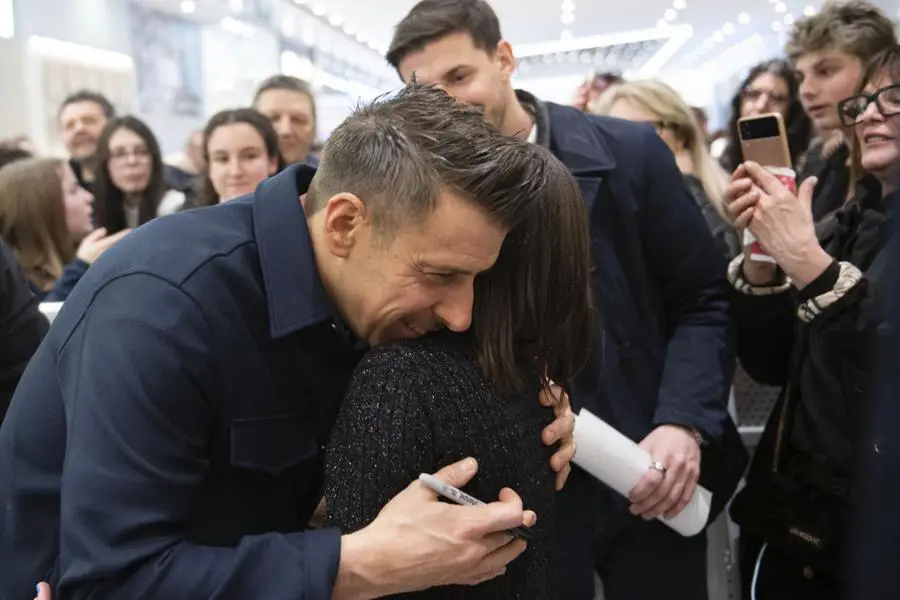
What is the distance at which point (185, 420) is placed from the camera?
93cm

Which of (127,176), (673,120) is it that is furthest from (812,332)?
(127,176)

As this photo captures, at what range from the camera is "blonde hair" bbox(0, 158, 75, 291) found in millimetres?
2975

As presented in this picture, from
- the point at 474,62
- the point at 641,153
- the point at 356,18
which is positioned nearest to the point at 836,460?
the point at 641,153

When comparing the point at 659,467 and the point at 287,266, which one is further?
the point at 659,467

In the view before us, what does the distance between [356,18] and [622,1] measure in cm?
342

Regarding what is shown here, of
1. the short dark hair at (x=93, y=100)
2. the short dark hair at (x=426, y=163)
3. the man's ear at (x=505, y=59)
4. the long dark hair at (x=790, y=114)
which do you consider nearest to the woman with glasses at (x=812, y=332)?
the man's ear at (x=505, y=59)

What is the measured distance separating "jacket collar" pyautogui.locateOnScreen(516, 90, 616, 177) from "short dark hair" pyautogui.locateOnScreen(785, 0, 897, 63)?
93 centimetres

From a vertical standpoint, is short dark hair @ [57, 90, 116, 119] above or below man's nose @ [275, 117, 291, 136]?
above

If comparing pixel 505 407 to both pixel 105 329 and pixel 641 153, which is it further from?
pixel 641 153

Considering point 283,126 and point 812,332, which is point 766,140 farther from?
point 283,126

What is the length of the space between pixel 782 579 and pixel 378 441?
127 centimetres

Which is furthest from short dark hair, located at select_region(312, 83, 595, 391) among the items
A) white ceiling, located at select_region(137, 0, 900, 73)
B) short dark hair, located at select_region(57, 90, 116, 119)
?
white ceiling, located at select_region(137, 0, 900, 73)

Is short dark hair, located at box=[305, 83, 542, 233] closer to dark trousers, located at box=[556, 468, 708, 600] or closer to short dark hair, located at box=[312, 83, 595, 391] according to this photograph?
short dark hair, located at box=[312, 83, 595, 391]

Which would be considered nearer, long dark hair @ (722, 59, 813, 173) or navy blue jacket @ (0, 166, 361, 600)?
navy blue jacket @ (0, 166, 361, 600)
